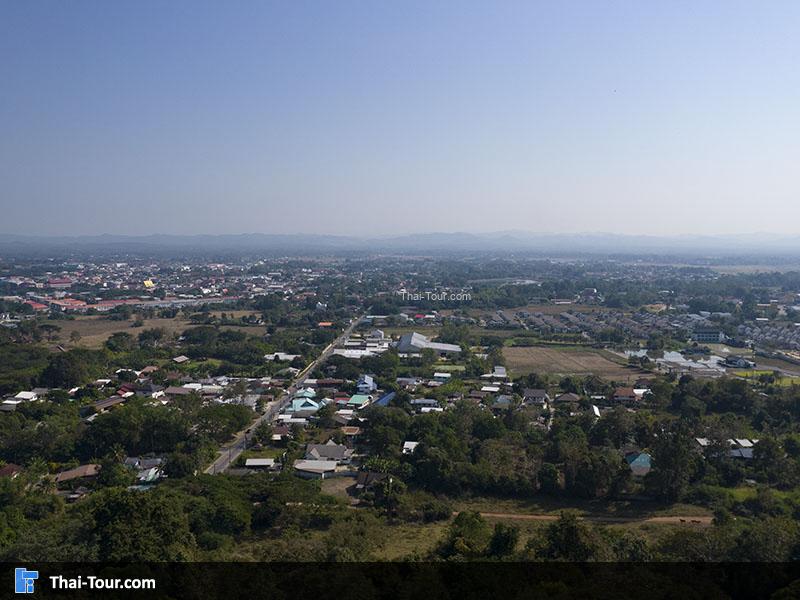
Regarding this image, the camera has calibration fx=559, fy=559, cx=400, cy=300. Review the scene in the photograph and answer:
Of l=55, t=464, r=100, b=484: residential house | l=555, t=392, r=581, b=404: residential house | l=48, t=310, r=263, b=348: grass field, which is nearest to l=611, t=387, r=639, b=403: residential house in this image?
l=555, t=392, r=581, b=404: residential house

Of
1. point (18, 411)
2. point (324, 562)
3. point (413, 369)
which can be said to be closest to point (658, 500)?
point (324, 562)

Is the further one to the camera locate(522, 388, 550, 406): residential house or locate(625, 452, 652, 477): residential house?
locate(522, 388, 550, 406): residential house

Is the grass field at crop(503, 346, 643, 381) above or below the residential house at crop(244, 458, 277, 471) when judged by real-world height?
below

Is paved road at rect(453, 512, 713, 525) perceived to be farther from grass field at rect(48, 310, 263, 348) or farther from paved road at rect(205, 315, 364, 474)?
grass field at rect(48, 310, 263, 348)

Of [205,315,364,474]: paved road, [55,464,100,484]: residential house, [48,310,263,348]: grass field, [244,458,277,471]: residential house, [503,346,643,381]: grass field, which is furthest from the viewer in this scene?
[48,310,263,348]: grass field

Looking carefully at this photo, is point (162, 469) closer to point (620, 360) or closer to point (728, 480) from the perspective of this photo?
point (728, 480)

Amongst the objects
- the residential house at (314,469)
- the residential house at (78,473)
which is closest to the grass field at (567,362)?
the residential house at (314,469)

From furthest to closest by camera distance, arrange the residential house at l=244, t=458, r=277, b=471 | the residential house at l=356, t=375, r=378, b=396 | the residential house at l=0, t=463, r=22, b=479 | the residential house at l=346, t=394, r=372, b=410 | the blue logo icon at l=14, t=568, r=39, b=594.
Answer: the residential house at l=356, t=375, r=378, b=396 < the residential house at l=346, t=394, r=372, b=410 < the residential house at l=244, t=458, r=277, b=471 < the residential house at l=0, t=463, r=22, b=479 < the blue logo icon at l=14, t=568, r=39, b=594
